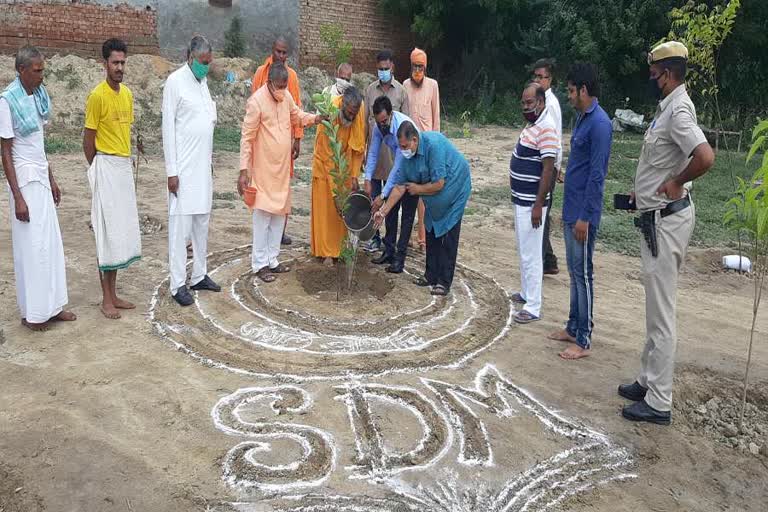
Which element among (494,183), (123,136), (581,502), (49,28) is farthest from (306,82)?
(581,502)

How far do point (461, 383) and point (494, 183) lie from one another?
6.70 metres

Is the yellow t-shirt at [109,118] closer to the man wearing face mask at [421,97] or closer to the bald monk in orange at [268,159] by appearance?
the bald monk in orange at [268,159]

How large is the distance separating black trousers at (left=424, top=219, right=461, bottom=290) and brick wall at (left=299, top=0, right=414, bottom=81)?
41.1ft

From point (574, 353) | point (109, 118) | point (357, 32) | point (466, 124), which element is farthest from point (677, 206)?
point (357, 32)

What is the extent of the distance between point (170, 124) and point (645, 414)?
13.1 ft

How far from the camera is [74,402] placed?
388 cm

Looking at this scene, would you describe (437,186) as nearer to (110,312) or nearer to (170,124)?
(170,124)

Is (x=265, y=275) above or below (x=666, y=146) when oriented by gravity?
below

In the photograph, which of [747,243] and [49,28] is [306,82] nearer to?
[49,28]

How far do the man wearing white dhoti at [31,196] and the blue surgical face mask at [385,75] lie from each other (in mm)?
3311

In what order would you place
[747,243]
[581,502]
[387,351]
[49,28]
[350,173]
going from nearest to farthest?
[581,502]
[387,351]
[350,173]
[747,243]
[49,28]

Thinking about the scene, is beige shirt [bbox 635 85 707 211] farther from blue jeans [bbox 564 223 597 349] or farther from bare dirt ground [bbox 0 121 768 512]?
bare dirt ground [bbox 0 121 768 512]

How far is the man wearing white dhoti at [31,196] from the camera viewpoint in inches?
172

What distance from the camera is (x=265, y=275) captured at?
19.6 feet
